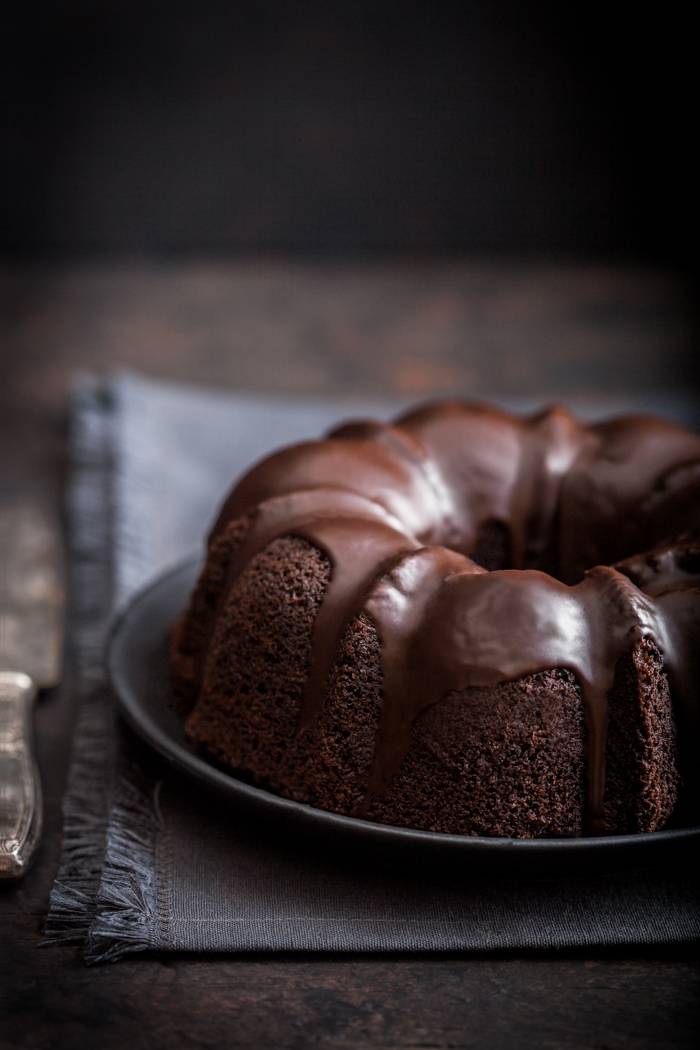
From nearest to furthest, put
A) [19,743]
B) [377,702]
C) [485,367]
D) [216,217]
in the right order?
1. [377,702]
2. [19,743]
3. [485,367]
4. [216,217]

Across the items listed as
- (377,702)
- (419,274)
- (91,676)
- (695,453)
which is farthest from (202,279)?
(377,702)

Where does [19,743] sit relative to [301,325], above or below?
below

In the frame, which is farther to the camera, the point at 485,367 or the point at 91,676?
the point at 485,367

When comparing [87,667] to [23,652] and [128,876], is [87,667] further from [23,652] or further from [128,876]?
[128,876]

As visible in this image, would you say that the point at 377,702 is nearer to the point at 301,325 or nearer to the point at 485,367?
the point at 485,367

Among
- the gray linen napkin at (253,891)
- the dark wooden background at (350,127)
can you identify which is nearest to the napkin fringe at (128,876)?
the gray linen napkin at (253,891)

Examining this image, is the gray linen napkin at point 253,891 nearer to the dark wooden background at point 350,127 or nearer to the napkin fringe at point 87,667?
the napkin fringe at point 87,667
